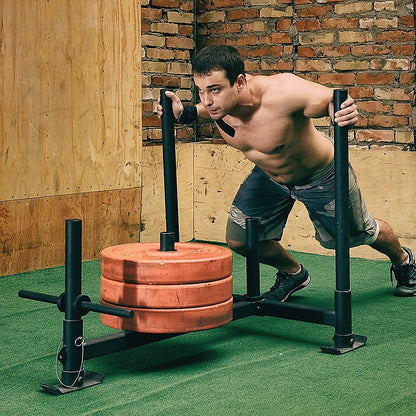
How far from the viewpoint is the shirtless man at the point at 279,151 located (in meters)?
3.30

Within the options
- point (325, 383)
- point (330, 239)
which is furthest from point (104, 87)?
point (325, 383)

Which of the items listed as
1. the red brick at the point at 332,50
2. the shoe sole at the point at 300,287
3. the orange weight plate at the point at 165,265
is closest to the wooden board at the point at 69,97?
the red brick at the point at 332,50

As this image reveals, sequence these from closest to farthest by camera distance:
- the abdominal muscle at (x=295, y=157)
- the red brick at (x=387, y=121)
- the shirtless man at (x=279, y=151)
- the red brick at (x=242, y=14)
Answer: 1. the shirtless man at (x=279, y=151)
2. the abdominal muscle at (x=295, y=157)
3. the red brick at (x=387, y=121)
4. the red brick at (x=242, y=14)

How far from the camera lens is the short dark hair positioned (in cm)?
325

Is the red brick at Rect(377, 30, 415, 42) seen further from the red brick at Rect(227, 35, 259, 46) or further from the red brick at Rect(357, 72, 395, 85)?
the red brick at Rect(227, 35, 259, 46)

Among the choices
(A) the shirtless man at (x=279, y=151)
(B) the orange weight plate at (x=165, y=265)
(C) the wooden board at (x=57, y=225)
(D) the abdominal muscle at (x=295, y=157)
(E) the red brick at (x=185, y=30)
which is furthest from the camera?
(E) the red brick at (x=185, y=30)

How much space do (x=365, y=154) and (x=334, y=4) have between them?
0.97m

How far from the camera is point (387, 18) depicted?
5.14 meters

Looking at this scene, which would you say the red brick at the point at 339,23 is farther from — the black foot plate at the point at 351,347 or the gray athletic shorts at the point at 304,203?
the black foot plate at the point at 351,347

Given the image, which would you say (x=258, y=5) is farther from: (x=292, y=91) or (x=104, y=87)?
(x=292, y=91)

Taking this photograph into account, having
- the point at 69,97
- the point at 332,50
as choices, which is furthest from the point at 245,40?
the point at 69,97

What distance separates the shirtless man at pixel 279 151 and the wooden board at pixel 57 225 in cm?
142

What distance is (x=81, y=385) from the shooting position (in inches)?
113

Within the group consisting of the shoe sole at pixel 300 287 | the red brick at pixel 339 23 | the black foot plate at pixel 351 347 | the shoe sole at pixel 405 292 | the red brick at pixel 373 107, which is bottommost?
the black foot plate at pixel 351 347
